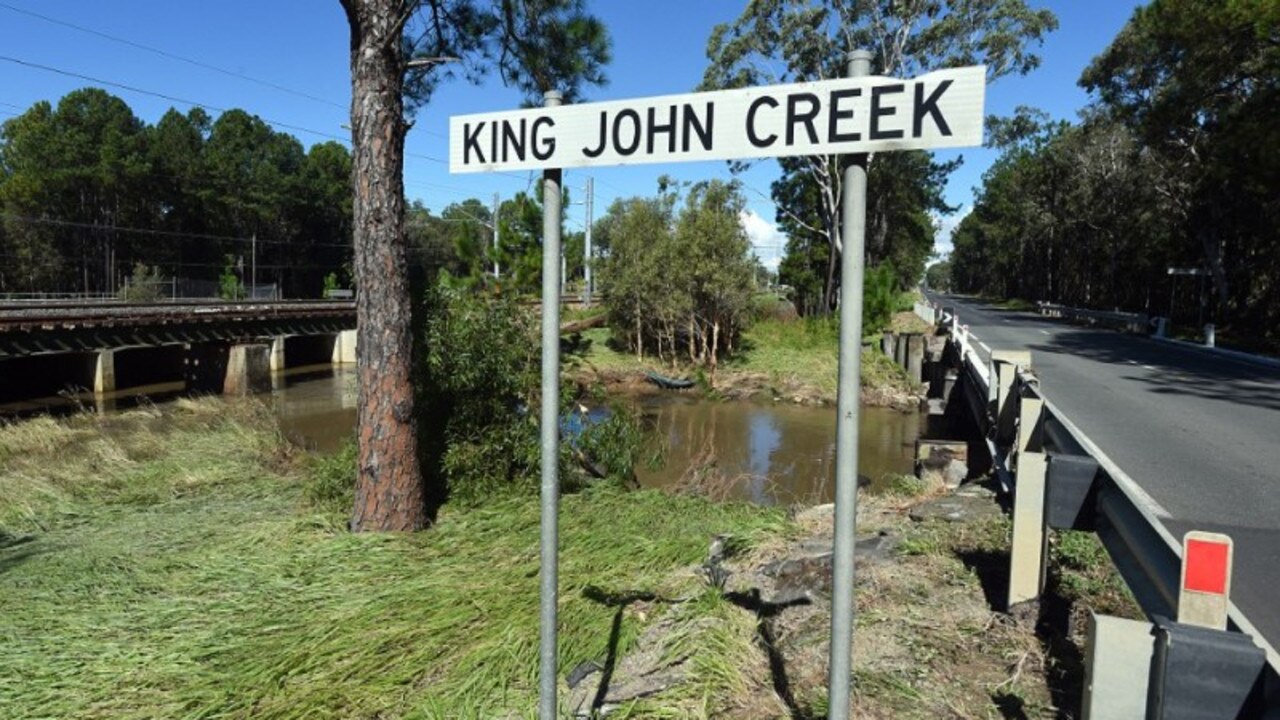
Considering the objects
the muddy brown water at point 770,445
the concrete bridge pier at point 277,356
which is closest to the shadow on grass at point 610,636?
the muddy brown water at point 770,445

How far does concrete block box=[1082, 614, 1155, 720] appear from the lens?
1.85 meters

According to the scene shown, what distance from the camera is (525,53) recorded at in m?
7.28

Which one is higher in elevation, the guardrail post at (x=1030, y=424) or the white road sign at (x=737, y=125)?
the white road sign at (x=737, y=125)

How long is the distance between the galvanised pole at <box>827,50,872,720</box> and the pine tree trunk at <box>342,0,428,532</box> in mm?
4420

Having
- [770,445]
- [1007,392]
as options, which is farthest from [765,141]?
[770,445]

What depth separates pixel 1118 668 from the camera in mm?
1887

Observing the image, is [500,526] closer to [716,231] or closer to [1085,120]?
[716,231]

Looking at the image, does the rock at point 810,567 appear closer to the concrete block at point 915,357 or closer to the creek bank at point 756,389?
the creek bank at point 756,389

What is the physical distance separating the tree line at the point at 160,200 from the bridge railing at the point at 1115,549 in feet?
196

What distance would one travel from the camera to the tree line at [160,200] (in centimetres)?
5116

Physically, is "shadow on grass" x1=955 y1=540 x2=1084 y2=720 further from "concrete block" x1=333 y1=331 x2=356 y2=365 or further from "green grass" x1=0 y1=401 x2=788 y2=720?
"concrete block" x1=333 y1=331 x2=356 y2=365

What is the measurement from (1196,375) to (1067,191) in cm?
3405

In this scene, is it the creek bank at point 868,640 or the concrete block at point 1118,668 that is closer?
the concrete block at point 1118,668

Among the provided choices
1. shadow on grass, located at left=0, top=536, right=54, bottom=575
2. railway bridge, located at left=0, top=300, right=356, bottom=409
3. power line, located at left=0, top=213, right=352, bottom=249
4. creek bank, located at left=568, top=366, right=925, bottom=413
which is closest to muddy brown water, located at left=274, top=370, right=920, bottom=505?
creek bank, located at left=568, top=366, right=925, bottom=413
